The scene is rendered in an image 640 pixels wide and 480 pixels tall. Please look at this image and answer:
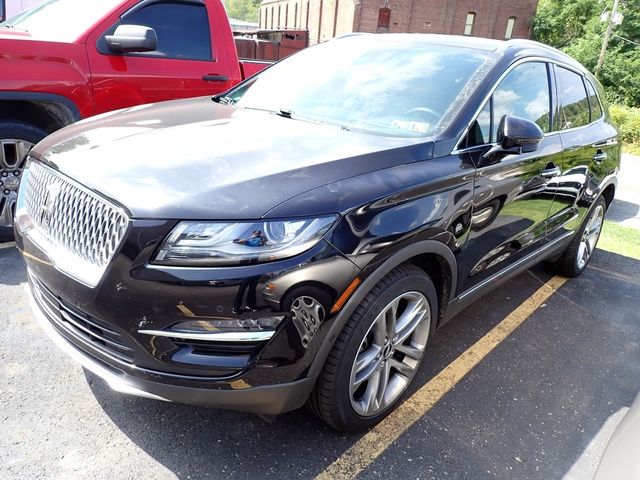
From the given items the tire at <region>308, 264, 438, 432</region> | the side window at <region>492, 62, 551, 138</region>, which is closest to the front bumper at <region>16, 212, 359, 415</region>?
the tire at <region>308, 264, 438, 432</region>

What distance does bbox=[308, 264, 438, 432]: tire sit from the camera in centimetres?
208

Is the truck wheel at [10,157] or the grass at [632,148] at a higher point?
the truck wheel at [10,157]

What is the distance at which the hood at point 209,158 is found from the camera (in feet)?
6.04

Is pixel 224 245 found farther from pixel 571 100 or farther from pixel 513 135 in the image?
pixel 571 100

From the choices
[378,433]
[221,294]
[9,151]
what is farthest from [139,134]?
[9,151]

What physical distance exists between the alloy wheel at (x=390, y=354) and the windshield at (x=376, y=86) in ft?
2.86

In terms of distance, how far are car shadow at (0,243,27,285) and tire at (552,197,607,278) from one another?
420 centimetres

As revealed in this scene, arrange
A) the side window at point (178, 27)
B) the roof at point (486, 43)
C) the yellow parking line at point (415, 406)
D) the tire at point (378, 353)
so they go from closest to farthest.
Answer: the tire at point (378, 353), the yellow parking line at point (415, 406), the roof at point (486, 43), the side window at point (178, 27)

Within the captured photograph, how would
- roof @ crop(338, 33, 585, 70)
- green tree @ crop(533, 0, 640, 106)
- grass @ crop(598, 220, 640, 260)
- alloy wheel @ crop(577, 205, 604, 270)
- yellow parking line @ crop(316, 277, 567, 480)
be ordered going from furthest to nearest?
green tree @ crop(533, 0, 640, 106), grass @ crop(598, 220, 640, 260), alloy wheel @ crop(577, 205, 604, 270), roof @ crop(338, 33, 585, 70), yellow parking line @ crop(316, 277, 567, 480)

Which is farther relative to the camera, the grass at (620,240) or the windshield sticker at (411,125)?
the grass at (620,240)

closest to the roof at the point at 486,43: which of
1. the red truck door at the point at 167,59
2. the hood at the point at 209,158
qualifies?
the hood at the point at 209,158

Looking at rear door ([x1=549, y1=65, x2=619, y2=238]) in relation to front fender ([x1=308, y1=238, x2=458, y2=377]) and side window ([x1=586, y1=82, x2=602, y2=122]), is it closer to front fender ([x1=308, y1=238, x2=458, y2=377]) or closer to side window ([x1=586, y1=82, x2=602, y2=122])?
side window ([x1=586, y1=82, x2=602, y2=122])

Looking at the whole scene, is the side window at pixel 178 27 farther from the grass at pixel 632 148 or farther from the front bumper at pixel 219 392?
the grass at pixel 632 148

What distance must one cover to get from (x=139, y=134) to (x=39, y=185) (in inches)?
19.4
